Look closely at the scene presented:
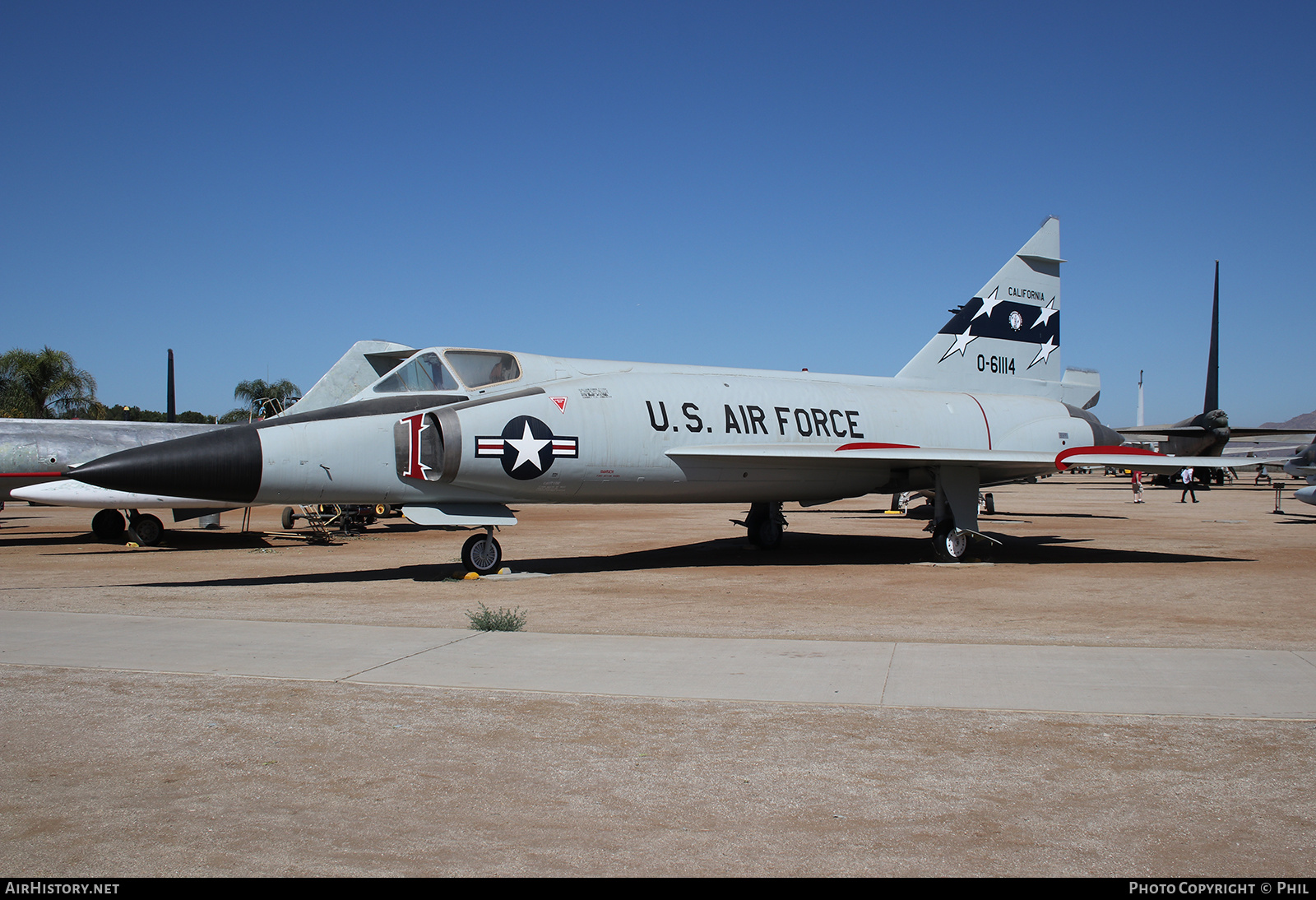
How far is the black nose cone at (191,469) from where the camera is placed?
34.8 ft

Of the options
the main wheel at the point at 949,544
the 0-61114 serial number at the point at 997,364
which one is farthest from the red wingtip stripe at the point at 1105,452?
the main wheel at the point at 949,544

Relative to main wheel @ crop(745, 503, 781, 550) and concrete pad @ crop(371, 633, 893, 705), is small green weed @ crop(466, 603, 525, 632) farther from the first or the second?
main wheel @ crop(745, 503, 781, 550)

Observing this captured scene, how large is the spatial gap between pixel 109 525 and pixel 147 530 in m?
1.40

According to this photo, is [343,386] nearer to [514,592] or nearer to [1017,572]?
[514,592]

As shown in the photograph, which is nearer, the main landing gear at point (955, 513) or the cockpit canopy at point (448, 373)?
the cockpit canopy at point (448, 373)

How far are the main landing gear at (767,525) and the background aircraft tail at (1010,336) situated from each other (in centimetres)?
349

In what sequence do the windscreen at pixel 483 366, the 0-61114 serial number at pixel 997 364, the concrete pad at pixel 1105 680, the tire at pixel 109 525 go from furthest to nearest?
the tire at pixel 109 525 < the 0-61114 serial number at pixel 997 364 < the windscreen at pixel 483 366 < the concrete pad at pixel 1105 680

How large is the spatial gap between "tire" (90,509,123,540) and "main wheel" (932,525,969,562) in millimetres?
16785

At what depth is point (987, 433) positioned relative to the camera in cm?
1712

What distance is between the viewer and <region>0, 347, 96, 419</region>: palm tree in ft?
147

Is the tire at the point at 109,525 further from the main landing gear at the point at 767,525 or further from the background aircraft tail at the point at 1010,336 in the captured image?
the background aircraft tail at the point at 1010,336

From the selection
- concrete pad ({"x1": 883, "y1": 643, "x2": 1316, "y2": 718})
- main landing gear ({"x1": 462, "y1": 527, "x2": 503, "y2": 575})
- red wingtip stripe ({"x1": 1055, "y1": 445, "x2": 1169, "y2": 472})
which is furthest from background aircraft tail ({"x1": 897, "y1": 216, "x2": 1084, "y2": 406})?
concrete pad ({"x1": 883, "y1": 643, "x2": 1316, "y2": 718})

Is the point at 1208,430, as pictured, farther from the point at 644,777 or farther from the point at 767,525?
the point at 644,777

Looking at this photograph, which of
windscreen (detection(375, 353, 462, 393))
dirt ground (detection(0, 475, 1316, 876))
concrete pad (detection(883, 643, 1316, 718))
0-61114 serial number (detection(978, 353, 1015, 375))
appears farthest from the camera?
0-61114 serial number (detection(978, 353, 1015, 375))
